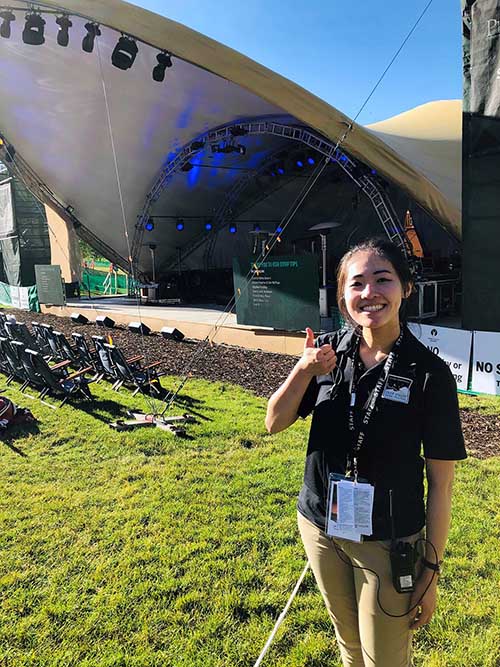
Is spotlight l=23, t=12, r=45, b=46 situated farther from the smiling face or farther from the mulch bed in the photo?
the smiling face

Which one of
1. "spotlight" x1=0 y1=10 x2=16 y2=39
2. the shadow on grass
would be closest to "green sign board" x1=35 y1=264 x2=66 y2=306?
"spotlight" x1=0 y1=10 x2=16 y2=39

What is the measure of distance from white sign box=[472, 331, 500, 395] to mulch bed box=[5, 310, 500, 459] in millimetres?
358

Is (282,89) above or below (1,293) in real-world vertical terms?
above

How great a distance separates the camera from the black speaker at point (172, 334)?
11.5 m

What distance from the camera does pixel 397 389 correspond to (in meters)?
1.51

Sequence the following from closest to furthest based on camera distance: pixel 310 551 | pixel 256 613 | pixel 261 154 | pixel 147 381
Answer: pixel 310 551
pixel 256 613
pixel 147 381
pixel 261 154

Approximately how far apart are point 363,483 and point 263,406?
4.89m

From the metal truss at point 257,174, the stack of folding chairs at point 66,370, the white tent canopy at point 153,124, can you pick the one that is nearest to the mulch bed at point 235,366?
the stack of folding chairs at point 66,370

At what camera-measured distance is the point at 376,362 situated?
161 centimetres

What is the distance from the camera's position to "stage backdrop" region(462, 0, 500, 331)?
498cm

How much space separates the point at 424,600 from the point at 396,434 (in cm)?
53

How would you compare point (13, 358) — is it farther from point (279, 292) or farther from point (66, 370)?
point (279, 292)

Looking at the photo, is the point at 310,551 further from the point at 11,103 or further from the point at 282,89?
the point at 11,103

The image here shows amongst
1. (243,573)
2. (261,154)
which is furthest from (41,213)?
(243,573)
